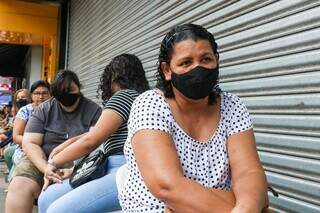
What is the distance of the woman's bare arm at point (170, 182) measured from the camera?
6.08 feet

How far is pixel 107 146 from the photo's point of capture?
3166 mm

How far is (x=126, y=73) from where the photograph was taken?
3316mm

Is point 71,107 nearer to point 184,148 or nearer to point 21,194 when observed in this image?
point 21,194

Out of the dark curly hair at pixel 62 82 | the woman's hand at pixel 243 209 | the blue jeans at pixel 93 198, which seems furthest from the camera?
the dark curly hair at pixel 62 82

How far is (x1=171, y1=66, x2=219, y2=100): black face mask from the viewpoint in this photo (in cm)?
205

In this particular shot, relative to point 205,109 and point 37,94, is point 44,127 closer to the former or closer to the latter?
point 37,94

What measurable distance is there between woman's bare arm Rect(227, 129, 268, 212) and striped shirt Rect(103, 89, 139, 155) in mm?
1024

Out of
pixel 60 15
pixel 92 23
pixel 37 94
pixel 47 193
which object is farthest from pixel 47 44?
pixel 47 193

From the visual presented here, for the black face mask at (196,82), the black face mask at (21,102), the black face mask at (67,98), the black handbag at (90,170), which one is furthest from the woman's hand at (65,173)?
the black face mask at (21,102)

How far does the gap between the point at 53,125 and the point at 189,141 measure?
215cm

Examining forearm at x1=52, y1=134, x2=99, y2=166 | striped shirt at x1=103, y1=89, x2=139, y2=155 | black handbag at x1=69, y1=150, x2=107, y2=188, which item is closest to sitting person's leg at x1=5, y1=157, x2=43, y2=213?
forearm at x1=52, y1=134, x2=99, y2=166

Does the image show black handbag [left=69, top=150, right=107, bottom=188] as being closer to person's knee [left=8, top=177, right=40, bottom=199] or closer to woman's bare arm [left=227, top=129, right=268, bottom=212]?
person's knee [left=8, top=177, right=40, bottom=199]

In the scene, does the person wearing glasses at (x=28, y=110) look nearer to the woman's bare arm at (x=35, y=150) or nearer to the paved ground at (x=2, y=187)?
the paved ground at (x=2, y=187)

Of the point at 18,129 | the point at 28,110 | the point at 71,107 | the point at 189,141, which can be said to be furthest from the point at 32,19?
the point at 189,141
